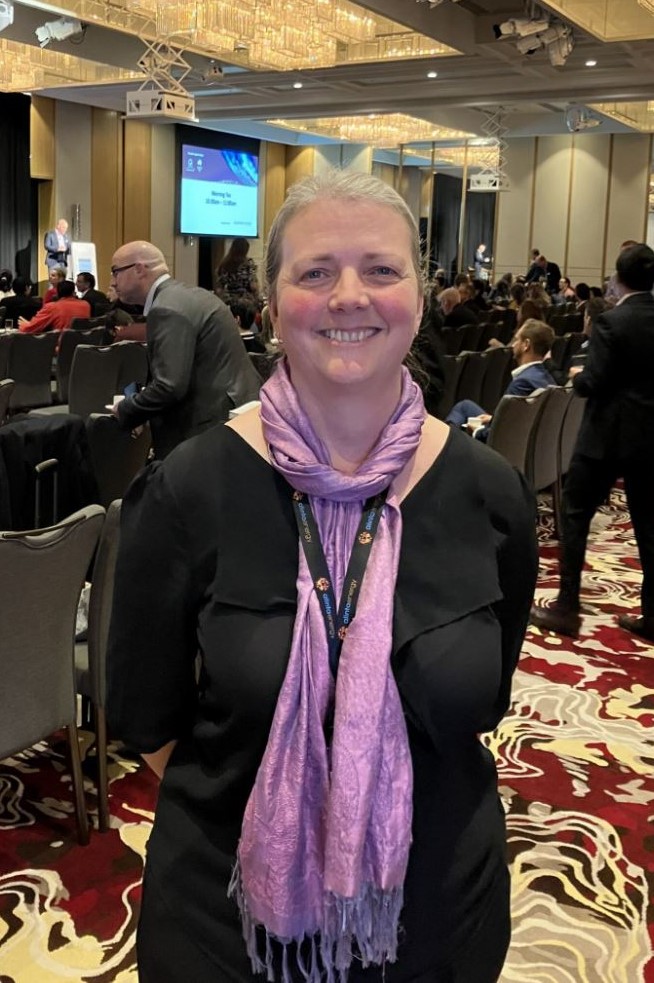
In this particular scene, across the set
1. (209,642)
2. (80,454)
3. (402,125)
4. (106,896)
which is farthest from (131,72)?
(209,642)

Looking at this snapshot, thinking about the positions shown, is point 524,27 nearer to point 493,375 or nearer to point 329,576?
point 493,375

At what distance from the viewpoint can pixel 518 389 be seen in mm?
5777

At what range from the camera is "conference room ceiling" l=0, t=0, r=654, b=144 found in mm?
11188

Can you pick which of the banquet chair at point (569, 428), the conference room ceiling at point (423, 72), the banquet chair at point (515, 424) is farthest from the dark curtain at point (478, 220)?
the banquet chair at point (515, 424)

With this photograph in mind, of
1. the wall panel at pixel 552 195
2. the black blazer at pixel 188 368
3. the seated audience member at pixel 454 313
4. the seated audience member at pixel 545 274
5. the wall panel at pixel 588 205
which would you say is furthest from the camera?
the wall panel at pixel 552 195

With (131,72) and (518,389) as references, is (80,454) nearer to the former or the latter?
(518,389)

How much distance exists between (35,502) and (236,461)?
270 centimetres

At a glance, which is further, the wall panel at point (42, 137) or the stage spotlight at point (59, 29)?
the wall panel at point (42, 137)

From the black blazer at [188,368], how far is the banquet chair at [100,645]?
55.6 inches

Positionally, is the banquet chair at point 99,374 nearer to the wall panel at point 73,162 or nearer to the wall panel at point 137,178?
the wall panel at point 73,162

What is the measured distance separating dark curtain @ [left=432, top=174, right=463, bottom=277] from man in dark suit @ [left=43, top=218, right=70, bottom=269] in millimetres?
10680

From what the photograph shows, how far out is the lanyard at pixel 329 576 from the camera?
1275 millimetres

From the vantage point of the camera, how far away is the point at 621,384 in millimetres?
4395

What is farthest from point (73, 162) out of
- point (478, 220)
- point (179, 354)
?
point (179, 354)
